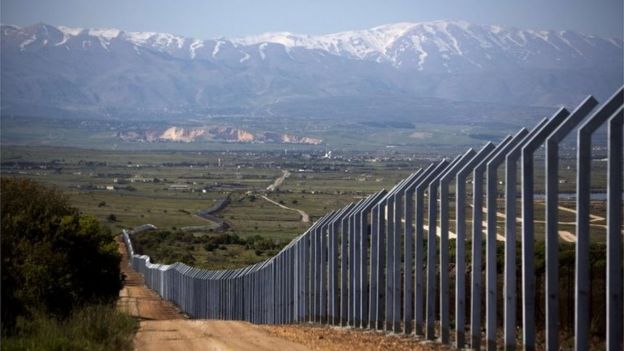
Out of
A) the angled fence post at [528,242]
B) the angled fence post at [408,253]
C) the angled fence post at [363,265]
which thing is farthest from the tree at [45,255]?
the angled fence post at [528,242]

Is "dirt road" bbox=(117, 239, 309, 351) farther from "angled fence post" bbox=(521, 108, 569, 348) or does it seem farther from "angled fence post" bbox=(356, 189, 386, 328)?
"angled fence post" bbox=(521, 108, 569, 348)

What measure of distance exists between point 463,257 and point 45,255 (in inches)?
413

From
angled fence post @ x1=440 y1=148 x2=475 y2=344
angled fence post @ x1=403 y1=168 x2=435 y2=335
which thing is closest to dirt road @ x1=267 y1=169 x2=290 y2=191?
angled fence post @ x1=403 y1=168 x2=435 y2=335

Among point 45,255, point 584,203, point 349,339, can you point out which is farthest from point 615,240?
point 45,255

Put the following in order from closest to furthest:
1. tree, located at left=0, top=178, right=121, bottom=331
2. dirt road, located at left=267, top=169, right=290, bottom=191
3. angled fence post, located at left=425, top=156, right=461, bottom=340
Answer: angled fence post, located at left=425, top=156, right=461, bottom=340
tree, located at left=0, top=178, right=121, bottom=331
dirt road, located at left=267, top=169, right=290, bottom=191

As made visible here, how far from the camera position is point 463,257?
14375 millimetres

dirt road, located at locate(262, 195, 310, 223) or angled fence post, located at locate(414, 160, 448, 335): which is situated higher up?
angled fence post, located at locate(414, 160, 448, 335)

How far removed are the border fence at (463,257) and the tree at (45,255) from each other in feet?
14.2

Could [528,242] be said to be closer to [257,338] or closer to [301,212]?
[257,338]

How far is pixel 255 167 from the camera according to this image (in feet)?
619

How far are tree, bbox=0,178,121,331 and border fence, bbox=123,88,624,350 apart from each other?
170 inches

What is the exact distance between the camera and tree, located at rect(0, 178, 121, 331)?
20.7 metres

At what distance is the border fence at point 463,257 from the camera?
11.4 meters

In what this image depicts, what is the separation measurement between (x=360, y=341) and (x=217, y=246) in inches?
2013
